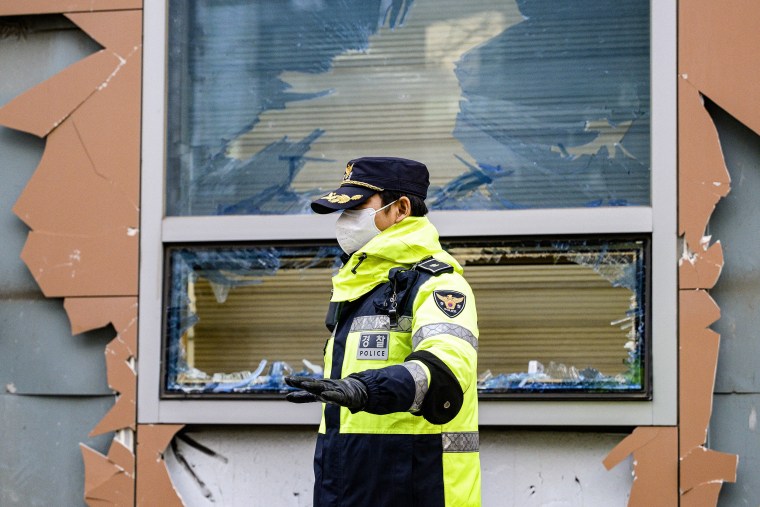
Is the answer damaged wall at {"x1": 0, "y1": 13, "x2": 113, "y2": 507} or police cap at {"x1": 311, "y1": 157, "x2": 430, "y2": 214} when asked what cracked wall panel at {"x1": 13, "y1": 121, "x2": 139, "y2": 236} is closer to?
damaged wall at {"x1": 0, "y1": 13, "x2": 113, "y2": 507}

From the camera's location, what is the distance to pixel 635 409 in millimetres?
4797

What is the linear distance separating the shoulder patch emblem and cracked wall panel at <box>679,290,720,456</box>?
6.31 feet

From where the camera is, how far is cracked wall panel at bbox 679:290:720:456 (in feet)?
15.5

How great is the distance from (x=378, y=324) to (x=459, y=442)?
1.33 ft

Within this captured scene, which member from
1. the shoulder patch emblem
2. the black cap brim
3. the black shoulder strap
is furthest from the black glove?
the black cap brim

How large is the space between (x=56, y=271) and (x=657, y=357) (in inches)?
108

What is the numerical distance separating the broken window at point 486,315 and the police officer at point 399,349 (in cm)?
159

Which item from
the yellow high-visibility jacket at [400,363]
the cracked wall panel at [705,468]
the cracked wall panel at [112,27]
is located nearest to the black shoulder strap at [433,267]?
the yellow high-visibility jacket at [400,363]

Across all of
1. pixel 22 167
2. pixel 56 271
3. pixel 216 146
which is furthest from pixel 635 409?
pixel 22 167

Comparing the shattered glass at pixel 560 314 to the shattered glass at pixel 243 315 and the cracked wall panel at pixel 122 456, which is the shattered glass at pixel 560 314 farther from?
the cracked wall panel at pixel 122 456

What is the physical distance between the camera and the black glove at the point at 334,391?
261 cm

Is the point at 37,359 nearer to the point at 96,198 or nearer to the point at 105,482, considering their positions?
the point at 105,482

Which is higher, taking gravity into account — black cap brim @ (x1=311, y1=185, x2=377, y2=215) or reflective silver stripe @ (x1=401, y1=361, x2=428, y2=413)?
black cap brim @ (x1=311, y1=185, x2=377, y2=215)

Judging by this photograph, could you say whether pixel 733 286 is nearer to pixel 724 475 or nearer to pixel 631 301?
pixel 631 301
